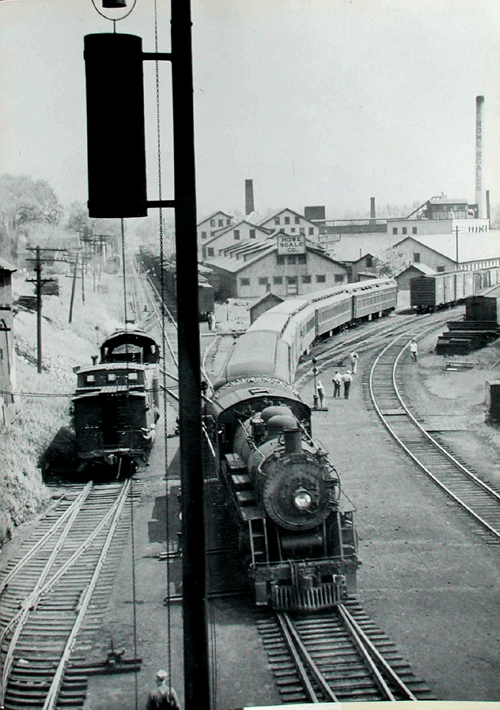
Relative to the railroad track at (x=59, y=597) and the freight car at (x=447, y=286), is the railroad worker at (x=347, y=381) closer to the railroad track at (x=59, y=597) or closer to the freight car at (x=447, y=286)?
the freight car at (x=447, y=286)

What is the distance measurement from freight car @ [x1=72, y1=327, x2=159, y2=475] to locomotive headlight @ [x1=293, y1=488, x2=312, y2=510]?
1738 millimetres

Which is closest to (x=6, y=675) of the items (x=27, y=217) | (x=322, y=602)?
(x=322, y=602)

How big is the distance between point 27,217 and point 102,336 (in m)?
1.44

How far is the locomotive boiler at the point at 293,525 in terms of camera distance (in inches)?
238

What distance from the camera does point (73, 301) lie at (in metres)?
6.64

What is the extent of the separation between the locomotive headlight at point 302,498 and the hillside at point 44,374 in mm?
2350

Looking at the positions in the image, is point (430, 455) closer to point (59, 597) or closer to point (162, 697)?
point (162, 697)

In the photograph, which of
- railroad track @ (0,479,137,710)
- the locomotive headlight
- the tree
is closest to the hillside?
railroad track @ (0,479,137,710)

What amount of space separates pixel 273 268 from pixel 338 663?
12.2 ft

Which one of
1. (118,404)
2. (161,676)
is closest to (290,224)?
(118,404)

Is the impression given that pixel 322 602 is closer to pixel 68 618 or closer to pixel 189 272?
pixel 68 618

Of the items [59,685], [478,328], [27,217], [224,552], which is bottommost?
[59,685]

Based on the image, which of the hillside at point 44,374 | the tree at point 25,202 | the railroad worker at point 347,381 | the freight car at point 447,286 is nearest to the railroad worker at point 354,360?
the railroad worker at point 347,381

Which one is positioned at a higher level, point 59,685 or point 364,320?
point 364,320
